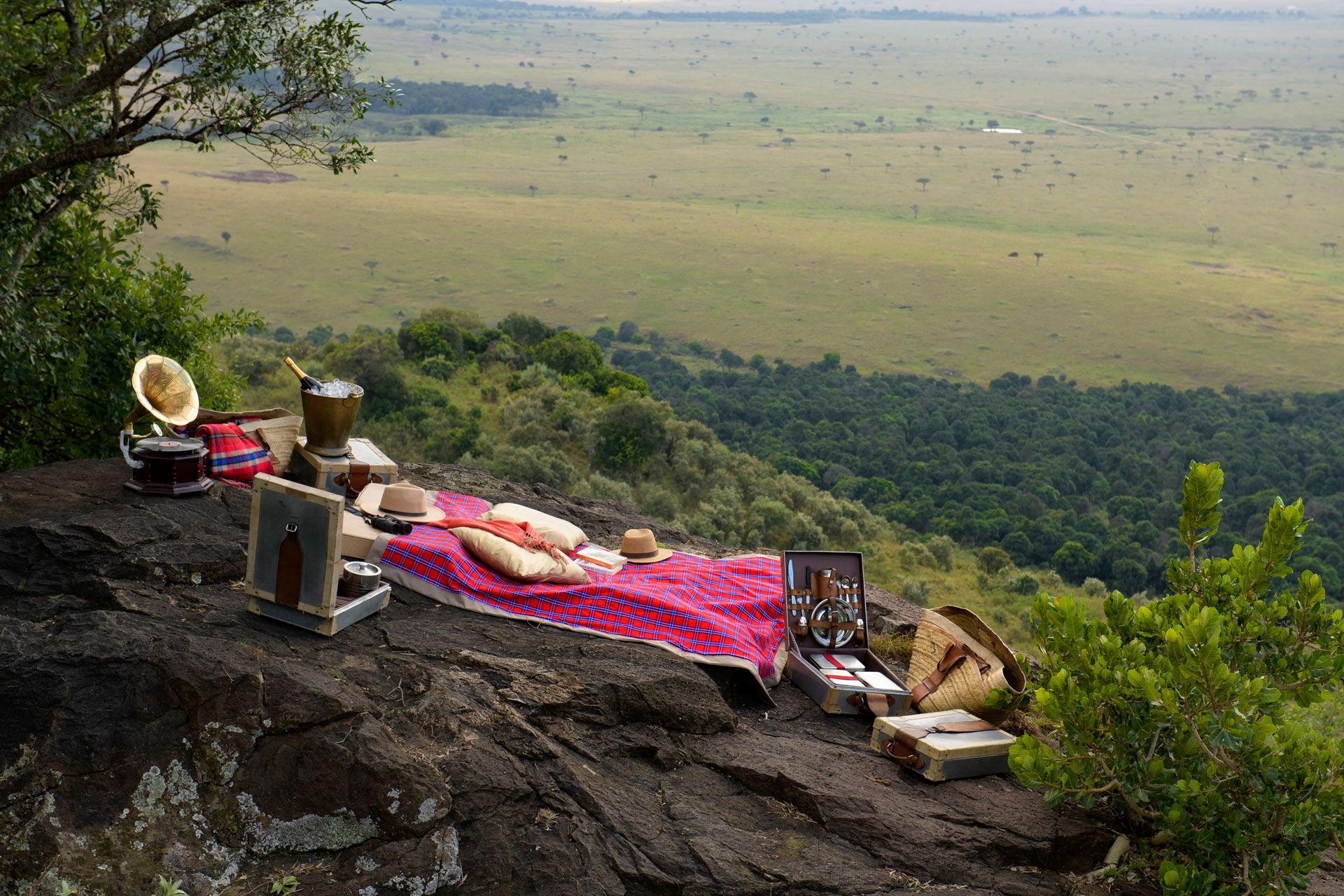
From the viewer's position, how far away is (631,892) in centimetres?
441

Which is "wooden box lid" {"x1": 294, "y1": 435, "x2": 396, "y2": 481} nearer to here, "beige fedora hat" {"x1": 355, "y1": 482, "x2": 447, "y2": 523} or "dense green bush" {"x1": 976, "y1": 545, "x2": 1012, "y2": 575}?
"beige fedora hat" {"x1": 355, "y1": 482, "x2": 447, "y2": 523}

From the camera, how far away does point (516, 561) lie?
642cm

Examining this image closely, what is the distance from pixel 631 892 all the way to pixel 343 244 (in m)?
86.7

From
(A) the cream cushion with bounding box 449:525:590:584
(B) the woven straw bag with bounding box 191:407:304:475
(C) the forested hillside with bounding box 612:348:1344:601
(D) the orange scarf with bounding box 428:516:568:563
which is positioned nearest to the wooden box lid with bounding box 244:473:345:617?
(A) the cream cushion with bounding box 449:525:590:584

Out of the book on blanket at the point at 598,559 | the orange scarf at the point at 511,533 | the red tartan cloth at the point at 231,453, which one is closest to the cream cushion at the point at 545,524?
Answer: the book on blanket at the point at 598,559

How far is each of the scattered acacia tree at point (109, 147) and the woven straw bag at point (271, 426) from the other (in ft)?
5.46

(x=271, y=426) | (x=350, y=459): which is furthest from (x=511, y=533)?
(x=271, y=426)

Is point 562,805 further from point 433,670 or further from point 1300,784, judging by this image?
point 1300,784

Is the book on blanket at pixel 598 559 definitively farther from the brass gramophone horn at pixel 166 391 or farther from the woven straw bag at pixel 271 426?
the brass gramophone horn at pixel 166 391

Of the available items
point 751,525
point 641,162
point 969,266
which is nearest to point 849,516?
point 751,525

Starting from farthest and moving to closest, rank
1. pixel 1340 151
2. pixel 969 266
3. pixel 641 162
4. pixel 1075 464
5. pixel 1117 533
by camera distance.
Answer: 1. pixel 1340 151
2. pixel 641 162
3. pixel 969 266
4. pixel 1075 464
5. pixel 1117 533

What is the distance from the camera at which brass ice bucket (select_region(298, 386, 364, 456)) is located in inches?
282

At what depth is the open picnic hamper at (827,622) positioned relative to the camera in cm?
658

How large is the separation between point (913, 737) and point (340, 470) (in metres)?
4.50
